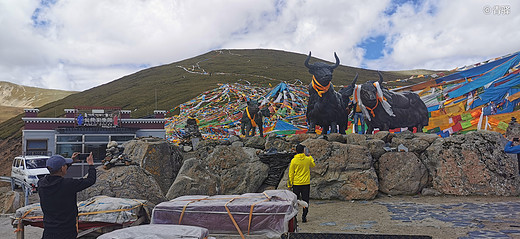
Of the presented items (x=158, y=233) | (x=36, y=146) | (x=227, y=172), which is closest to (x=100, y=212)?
(x=158, y=233)

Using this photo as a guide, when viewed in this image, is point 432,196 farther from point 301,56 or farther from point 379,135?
point 301,56

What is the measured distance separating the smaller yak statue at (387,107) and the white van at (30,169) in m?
13.7

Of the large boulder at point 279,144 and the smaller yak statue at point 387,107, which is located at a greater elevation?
the smaller yak statue at point 387,107

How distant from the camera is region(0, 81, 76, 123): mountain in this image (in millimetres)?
120369

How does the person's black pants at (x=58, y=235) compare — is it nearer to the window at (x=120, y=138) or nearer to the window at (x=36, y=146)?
the window at (x=120, y=138)

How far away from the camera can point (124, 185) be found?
766 centimetres

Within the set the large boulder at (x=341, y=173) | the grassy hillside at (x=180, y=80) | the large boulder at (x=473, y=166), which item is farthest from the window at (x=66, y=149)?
the grassy hillside at (x=180, y=80)

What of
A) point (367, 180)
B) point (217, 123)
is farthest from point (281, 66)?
point (367, 180)

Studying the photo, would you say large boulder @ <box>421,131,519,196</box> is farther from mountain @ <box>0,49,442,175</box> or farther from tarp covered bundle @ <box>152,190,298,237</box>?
mountain @ <box>0,49,442,175</box>

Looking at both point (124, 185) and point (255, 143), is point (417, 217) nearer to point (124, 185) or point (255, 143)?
point (124, 185)

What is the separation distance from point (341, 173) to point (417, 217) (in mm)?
3493

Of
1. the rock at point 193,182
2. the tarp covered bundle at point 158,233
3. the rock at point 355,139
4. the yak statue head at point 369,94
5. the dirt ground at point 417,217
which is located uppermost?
the yak statue head at point 369,94

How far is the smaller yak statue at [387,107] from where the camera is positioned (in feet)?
49.3

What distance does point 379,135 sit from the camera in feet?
43.0
